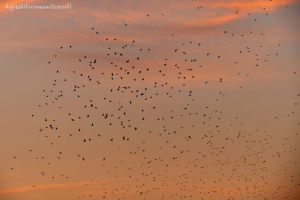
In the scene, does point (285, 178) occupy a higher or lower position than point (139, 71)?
lower

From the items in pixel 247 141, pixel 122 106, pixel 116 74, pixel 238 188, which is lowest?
pixel 238 188

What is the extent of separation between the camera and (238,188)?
214ft

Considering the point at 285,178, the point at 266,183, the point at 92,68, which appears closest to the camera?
the point at 92,68

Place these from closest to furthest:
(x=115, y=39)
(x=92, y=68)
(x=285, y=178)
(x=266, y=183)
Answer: (x=115, y=39), (x=92, y=68), (x=266, y=183), (x=285, y=178)

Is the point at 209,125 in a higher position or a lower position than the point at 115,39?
lower

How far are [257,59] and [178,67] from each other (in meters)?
10.4

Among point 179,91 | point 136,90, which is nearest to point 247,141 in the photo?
point 179,91

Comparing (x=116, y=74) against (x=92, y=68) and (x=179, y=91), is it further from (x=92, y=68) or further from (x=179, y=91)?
(x=179, y=91)

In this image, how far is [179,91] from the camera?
61.4m

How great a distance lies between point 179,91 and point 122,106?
334 inches

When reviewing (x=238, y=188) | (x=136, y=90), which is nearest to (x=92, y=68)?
(x=136, y=90)

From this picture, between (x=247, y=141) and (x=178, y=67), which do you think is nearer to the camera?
(x=178, y=67)

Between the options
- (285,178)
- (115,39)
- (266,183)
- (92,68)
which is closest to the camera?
(115,39)

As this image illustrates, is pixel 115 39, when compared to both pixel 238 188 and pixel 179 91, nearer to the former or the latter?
pixel 179 91
